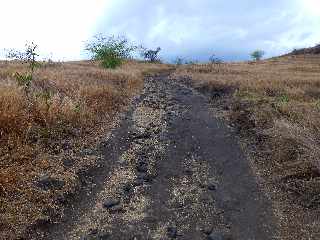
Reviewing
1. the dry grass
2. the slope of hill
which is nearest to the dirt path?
the dry grass

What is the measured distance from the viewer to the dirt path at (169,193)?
805 centimetres

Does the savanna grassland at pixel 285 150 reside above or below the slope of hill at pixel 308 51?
below

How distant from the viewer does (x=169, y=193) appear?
9.59 metres

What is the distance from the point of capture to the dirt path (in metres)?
8.05

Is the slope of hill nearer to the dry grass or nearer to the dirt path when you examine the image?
the dry grass

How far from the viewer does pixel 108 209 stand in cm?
877

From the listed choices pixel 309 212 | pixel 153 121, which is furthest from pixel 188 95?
pixel 309 212

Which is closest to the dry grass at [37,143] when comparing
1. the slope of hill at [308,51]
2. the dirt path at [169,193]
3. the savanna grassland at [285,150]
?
the dirt path at [169,193]

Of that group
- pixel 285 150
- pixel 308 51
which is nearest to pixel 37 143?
pixel 285 150

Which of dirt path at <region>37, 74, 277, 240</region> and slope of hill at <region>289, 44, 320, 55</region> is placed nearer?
dirt path at <region>37, 74, 277, 240</region>

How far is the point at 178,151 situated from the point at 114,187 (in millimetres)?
3102

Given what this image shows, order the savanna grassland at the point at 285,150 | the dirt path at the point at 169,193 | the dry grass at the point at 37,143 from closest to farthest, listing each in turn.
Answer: the dirt path at the point at 169,193
the dry grass at the point at 37,143
the savanna grassland at the point at 285,150

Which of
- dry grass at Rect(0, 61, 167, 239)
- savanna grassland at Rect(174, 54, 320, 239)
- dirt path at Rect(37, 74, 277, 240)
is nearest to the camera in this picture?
dirt path at Rect(37, 74, 277, 240)

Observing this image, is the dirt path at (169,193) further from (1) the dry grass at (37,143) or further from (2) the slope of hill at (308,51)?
(2) the slope of hill at (308,51)
